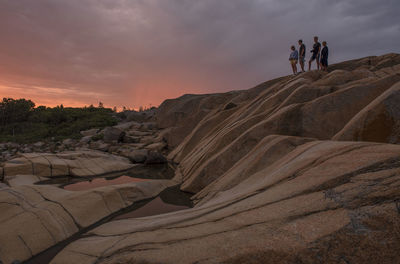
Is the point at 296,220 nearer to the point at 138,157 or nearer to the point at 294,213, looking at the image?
the point at 294,213

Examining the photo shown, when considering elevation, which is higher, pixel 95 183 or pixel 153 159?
pixel 153 159

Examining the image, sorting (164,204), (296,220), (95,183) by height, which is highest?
(296,220)

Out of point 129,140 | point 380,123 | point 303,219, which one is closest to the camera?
point 303,219

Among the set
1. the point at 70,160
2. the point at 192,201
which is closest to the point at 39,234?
the point at 192,201

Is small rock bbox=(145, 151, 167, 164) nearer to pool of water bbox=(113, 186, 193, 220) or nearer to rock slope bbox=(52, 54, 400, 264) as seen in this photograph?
pool of water bbox=(113, 186, 193, 220)

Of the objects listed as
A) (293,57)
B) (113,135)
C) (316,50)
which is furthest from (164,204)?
(113,135)

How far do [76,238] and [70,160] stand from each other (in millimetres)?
6405

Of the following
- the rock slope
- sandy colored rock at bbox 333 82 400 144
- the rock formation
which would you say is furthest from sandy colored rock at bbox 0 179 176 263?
sandy colored rock at bbox 333 82 400 144

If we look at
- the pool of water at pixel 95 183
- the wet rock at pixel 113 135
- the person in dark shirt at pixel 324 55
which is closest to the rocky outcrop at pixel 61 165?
the pool of water at pixel 95 183

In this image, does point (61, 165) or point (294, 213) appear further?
point (61, 165)

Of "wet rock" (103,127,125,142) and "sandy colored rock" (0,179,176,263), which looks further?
"wet rock" (103,127,125,142)

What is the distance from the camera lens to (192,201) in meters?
5.83

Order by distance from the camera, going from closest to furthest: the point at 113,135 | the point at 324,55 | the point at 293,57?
the point at 324,55
the point at 293,57
the point at 113,135

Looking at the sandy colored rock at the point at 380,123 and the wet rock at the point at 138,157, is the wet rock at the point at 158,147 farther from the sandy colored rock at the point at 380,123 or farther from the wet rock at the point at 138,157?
the sandy colored rock at the point at 380,123
